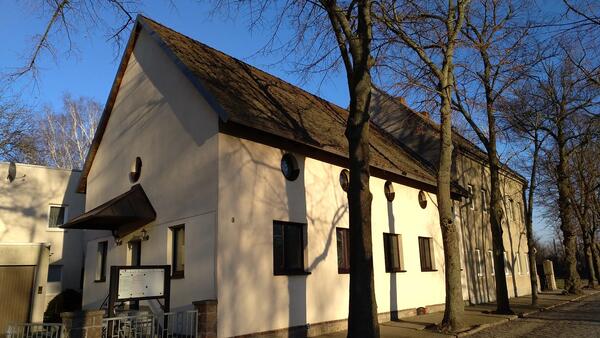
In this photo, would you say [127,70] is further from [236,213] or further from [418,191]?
[418,191]

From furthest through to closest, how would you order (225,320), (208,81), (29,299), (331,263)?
(29,299) → (331,263) → (208,81) → (225,320)

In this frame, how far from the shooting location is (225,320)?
1037cm

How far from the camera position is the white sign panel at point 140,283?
933cm

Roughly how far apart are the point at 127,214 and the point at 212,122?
11.9 ft

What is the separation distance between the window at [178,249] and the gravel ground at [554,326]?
314 inches

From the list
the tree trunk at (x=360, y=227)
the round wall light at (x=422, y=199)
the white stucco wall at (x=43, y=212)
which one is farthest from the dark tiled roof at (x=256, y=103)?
the white stucco wall at (x=43, y=212)

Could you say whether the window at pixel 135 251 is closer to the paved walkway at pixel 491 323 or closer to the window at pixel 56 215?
the paved walkway at pixel 491 323

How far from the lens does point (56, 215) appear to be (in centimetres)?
2133

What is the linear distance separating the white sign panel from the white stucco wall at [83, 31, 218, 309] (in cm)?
111

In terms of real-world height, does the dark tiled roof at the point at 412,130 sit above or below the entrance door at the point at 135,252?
above

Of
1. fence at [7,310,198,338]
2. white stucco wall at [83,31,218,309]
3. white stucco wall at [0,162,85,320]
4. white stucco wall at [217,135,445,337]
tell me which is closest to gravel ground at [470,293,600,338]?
white stucco wall at [217,135,445,337]

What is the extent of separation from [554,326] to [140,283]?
11902 mm

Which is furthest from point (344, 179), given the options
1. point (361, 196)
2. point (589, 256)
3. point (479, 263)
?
point (589, 256)

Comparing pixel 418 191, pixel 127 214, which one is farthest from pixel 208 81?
pixel 418 191
